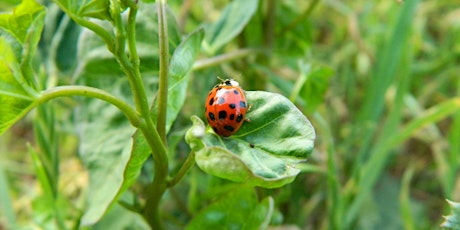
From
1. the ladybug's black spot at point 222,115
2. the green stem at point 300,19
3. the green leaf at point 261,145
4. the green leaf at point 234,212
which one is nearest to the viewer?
the green leaf at point 261,145

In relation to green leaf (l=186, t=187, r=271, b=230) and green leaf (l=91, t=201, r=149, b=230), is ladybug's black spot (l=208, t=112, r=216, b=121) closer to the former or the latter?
green leaf (l=186, t=187, r=271, b=230)

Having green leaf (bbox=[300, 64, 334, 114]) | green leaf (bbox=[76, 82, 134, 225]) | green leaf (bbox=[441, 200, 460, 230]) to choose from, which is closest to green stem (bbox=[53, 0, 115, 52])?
green leaf (bbox=[76, 82, 134, 225])

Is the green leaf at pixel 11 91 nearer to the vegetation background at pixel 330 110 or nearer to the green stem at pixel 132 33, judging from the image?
the green stem at pixel 132 33

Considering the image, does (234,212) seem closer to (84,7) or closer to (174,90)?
(174,90)

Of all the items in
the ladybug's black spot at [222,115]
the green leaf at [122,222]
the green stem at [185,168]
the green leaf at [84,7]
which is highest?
the green leaf at [84,7]

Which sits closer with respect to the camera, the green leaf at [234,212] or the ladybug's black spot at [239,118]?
the ladybug's black spot at [239,118]

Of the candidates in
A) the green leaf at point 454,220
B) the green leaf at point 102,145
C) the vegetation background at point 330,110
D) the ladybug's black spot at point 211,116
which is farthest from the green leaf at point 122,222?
the green leaf at point 454,220
